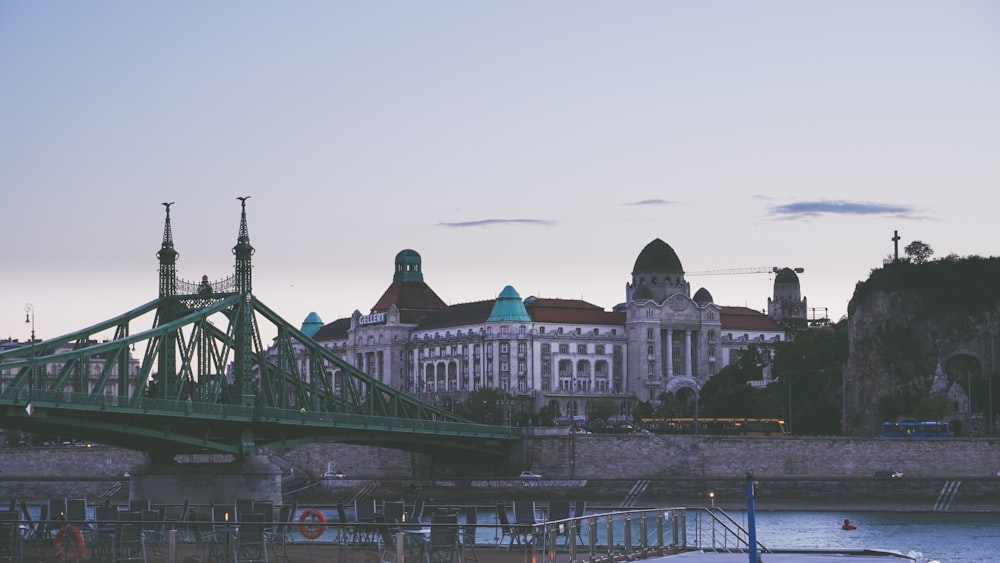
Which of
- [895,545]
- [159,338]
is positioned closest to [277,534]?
[895,545]

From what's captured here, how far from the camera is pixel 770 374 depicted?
577 feet

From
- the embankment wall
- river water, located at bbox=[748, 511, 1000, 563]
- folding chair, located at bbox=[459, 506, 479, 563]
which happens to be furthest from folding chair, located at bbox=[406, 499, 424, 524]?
the embankment wall

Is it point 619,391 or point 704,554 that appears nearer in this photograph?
point 704,554

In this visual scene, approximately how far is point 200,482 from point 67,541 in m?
46.9

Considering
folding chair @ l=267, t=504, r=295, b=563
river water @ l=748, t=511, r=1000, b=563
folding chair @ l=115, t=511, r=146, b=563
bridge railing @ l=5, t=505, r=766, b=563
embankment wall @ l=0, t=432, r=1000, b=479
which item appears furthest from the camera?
embankment wall @ l=0, t=432, r=1000, b=479

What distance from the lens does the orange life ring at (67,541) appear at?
1299 inches

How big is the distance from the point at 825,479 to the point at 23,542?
74216 mm

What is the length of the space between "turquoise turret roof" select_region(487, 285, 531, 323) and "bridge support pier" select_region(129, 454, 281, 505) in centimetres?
11330

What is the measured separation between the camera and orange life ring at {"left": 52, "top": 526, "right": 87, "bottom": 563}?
33000 mm

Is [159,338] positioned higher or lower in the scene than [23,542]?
higher

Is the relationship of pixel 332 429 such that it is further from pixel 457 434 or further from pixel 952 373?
pixel 952 373

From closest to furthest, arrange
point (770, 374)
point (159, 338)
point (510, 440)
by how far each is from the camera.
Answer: point (159, 338) → point (510, 440) → point (770, 374)

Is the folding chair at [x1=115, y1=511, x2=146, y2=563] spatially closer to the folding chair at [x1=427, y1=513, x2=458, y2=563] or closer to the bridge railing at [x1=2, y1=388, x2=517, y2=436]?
the folding chair at [x1=427, y1=513, x2=458, y2=563]

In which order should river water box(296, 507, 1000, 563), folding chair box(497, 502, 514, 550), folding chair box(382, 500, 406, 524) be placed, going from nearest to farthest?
folding chair box(497, 502, 514, 550)
folding chair box(382, 500, 406, 524)
river water box(296, 507, 1000, 563)
